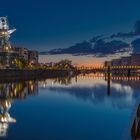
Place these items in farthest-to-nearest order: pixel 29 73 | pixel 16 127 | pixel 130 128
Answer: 1. pixel 29 73
2. pixel 16 127
3. pixel 130 128

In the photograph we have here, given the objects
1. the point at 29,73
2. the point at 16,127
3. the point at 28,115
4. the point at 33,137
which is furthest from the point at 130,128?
the point at 29,73

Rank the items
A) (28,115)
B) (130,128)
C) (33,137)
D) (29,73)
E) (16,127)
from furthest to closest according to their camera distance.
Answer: (29,73) → (28,115) → (16,127) → (33,137) → (130,128)

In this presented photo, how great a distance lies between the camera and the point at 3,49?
134000 millimetres

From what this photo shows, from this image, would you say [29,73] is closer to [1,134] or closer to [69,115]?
[69,115]

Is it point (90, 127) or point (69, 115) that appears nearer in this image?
point (90, 127)

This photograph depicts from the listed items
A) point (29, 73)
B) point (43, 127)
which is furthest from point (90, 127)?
point (29, 73)

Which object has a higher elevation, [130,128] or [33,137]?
[130,128]

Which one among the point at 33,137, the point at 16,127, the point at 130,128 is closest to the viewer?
the point at 130,128

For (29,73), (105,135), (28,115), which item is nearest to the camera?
(105,135)

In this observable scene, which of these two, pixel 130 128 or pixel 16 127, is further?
pixel 16 127

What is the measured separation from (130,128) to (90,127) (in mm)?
12505

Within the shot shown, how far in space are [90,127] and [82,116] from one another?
6.11 meters

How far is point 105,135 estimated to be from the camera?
739 inches

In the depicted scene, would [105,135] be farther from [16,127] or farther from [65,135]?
[16,127]
